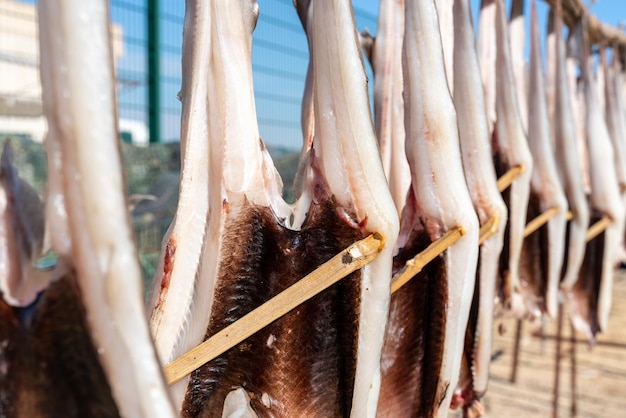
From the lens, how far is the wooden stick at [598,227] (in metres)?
1.86

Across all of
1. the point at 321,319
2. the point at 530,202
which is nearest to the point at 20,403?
the point at 321,319

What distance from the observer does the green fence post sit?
383cm

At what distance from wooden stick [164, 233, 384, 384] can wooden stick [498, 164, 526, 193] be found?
2.01 ft

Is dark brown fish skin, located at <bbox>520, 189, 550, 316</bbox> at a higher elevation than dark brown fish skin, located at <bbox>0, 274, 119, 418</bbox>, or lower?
lower

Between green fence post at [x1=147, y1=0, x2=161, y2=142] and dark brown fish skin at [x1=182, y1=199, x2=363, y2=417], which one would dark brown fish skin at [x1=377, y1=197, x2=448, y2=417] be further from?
green fence post at [x1=147, y1=0, x2=161, y2=142]

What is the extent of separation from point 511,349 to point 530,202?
3090mm

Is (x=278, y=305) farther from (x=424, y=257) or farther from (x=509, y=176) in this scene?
(x=509, y=176)

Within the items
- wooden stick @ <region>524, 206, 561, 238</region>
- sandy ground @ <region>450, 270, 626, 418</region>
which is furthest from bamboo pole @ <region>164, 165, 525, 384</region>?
sandy ground @ <region>450, 270, 626, 418</region>

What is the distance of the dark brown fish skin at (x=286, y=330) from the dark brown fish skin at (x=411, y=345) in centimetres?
19

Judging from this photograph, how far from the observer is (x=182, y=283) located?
787 millimetres

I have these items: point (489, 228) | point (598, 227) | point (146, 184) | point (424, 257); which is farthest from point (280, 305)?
point (146, 184)

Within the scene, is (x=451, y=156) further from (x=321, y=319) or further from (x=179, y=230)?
(x=179, y=230)

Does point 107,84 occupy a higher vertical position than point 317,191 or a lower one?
higher

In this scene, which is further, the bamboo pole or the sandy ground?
the sandy ground
